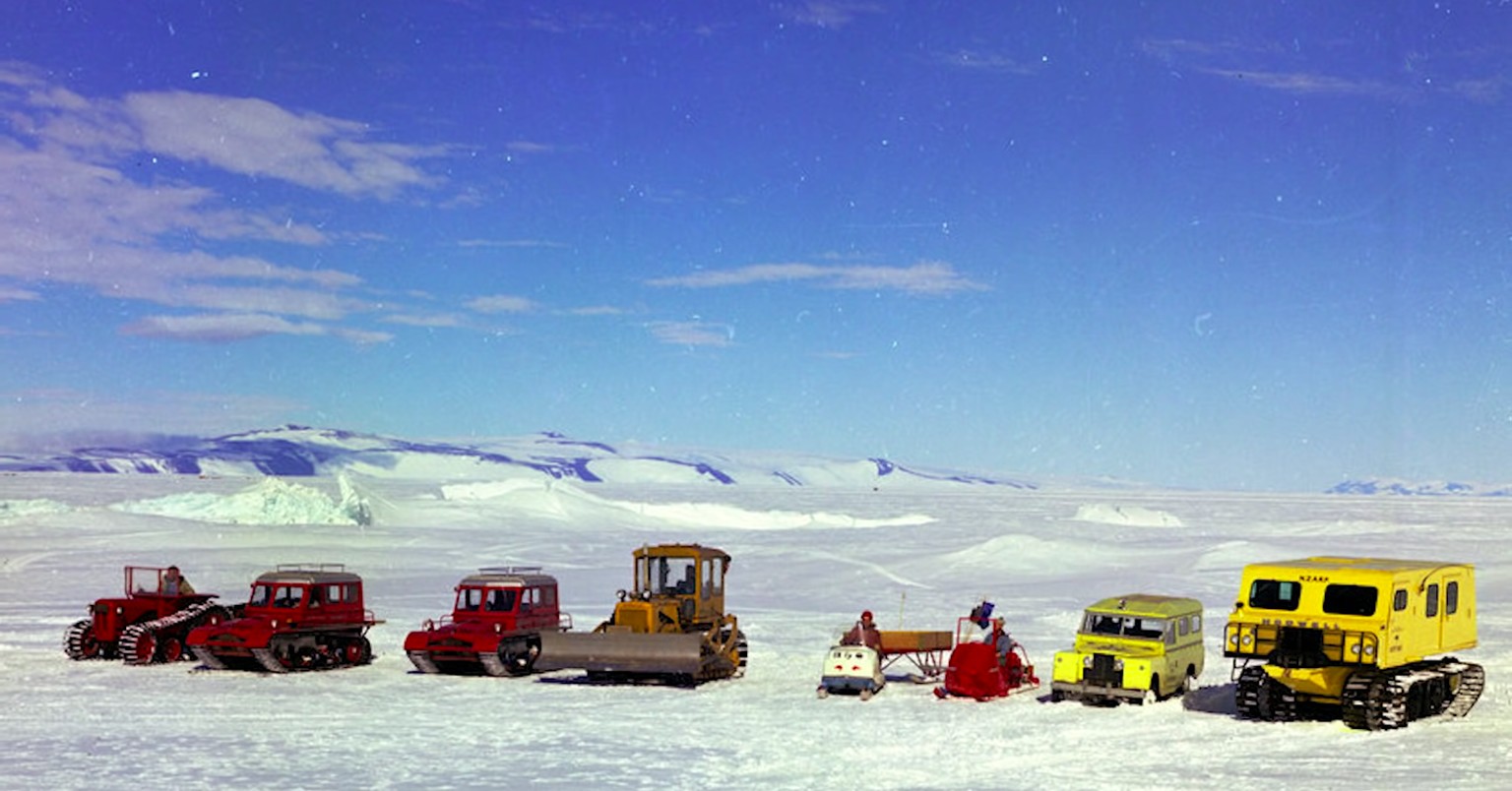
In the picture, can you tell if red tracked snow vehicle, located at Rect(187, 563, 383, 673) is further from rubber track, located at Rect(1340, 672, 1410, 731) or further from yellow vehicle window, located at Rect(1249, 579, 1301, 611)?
rubber track, located at Rect(1340, 672, 1410, 731)

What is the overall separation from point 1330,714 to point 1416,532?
64.5 metres

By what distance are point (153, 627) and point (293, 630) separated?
293cm

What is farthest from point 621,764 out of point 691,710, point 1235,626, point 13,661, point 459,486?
point 459,486

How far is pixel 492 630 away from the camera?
82.5 ft

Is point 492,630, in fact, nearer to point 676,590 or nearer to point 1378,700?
point 676,590

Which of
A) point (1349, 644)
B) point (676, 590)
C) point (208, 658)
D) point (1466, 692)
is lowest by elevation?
point (1466, 692)

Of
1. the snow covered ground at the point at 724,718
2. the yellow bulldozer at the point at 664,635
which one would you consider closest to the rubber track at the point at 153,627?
the snow covered ground at the point at 724,718

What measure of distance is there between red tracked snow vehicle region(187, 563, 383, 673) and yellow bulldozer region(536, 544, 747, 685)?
4323mm

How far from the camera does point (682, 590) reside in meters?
25.5

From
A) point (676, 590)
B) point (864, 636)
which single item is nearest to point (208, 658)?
point (676, 590)

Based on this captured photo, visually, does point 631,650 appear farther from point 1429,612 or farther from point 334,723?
point 1429,612

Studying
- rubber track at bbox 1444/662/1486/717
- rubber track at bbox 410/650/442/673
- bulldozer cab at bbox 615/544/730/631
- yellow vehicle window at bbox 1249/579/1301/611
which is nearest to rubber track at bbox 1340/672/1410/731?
yellow vehicle window at bbox 1249/579/1301/611

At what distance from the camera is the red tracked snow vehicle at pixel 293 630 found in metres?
25.0

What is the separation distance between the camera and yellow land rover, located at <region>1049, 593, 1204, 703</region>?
21453 millimetres
